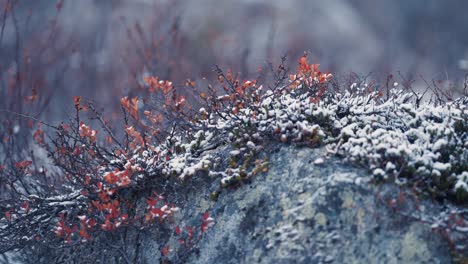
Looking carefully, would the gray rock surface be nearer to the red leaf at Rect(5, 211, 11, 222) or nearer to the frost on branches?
the frost on branches

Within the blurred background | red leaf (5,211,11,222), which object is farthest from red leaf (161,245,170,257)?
the blurred background

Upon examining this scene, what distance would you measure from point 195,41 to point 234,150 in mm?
14206

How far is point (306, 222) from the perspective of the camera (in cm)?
473

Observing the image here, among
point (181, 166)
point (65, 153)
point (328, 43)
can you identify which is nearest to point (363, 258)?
point (181, 166)

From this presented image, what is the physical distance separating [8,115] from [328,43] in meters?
15.9

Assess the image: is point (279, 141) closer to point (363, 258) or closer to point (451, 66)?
point (363, 258)

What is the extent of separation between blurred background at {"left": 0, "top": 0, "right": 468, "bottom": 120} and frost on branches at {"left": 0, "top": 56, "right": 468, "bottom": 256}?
319cm

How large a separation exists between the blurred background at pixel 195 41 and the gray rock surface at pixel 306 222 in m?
3.97

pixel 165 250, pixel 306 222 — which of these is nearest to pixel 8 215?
pixel 165 250

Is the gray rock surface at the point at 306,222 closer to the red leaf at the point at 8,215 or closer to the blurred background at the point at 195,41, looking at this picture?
the red leaf at the point at 8,215

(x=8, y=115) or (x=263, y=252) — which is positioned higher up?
(x=8, y=115)

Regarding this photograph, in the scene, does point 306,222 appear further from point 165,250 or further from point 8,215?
point 8,215

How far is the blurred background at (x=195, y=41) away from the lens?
43.5 feet

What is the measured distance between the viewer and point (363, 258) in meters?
4.45
